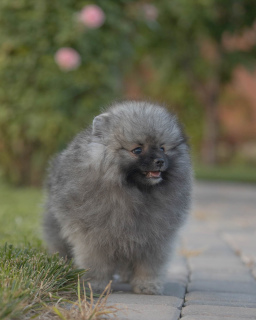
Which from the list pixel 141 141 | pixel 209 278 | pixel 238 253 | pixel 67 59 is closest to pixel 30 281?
pixel 141 141

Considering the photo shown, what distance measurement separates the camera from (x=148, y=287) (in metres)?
4.54

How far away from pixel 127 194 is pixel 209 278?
4.53 feet

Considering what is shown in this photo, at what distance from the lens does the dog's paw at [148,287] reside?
4531mm

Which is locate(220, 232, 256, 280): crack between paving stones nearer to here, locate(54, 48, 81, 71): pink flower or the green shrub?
locate(54, 48, 81, 71): pink flower

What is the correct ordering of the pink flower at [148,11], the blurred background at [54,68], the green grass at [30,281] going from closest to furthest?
the green grass at [30,281], the blurred background at [54,68], the pink flower at [148,11]

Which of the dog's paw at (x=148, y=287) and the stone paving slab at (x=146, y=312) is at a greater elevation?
the dog's paw at (x=148, y=287)

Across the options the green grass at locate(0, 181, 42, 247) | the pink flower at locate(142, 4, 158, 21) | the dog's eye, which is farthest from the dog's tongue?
the pink flower at locate(142, 4, 158, 21)

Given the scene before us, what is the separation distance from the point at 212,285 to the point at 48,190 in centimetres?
154

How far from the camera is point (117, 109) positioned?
4434mm

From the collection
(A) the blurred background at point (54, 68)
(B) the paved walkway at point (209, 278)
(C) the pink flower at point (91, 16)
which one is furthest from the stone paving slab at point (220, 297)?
(C) the pink flower at point (91, 16)

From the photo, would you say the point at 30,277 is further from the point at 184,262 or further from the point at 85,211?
the point at 184,262

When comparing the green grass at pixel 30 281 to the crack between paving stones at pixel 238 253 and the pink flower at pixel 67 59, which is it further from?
the pink flower at pixel 67 59

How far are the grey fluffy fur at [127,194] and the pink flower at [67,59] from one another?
600cm

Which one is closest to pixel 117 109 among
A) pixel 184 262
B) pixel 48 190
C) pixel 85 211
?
pixel 85 211
